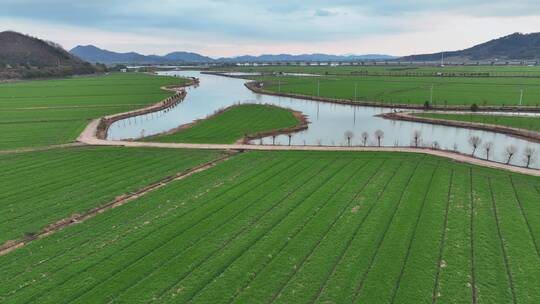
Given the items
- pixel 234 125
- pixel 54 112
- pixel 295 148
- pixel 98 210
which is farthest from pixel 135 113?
pixel 98 210

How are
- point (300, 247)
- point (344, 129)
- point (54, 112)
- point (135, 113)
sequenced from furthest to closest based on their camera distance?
point (135, 113), point (54, 112), point (344, 129), point (300, 247)

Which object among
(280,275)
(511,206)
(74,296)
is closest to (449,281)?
(280,275)

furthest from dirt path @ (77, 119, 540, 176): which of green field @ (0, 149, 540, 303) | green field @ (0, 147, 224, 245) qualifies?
green field @ (0, 149, 540, 303)

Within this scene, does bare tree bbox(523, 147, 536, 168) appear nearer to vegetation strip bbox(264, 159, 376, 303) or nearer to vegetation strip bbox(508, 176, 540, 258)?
vegetation strip bbox(508, 176, 540, 258)

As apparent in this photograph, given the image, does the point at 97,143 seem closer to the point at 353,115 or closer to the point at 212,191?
the point at 212,191

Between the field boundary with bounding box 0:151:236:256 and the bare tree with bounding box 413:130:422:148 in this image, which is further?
the bare tree with bounding box 413:130:422:148

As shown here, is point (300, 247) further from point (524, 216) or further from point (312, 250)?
point (524, 216)
